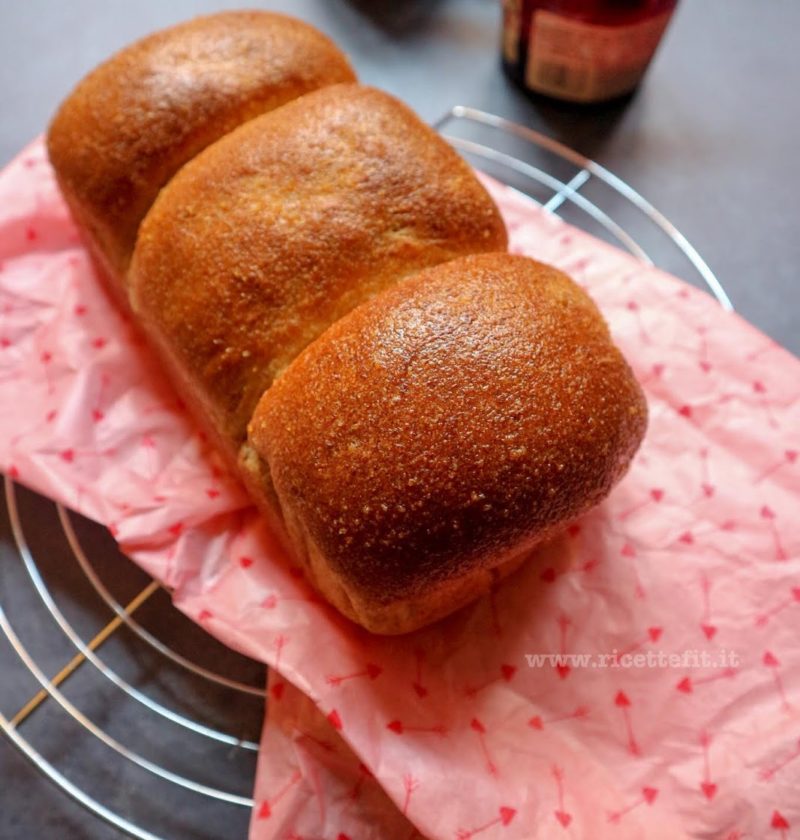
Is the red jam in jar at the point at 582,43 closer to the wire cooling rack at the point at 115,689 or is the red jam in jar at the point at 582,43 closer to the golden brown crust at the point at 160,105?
the golden brown crust at the point at 160,105

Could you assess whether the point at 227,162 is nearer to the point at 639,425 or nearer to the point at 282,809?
the point at 639,425

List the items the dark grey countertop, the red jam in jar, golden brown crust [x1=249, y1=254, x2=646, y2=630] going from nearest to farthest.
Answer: golden brown crust [x1=249, y1=254, x2=646, y2=630], the red jam in jar, the dark grey countertop

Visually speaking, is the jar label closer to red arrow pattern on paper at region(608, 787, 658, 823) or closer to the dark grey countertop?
the dark grey countertop

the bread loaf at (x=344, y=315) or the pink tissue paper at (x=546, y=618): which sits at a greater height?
the bread loaf at (x=344, y=315)

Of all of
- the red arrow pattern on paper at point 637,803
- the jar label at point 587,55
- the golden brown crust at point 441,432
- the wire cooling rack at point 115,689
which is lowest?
the wire cooling rack at point 115,689

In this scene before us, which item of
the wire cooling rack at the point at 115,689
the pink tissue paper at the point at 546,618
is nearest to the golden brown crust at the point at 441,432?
the pink tissue paper at the point at 546,618

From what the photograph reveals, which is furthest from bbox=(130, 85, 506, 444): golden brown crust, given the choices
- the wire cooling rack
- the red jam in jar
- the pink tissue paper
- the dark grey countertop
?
the dark grey countertop

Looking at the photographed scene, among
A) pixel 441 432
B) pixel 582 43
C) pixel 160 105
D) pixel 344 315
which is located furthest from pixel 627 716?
pixel 582 43
